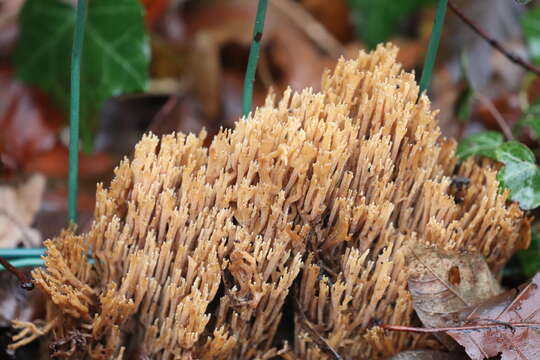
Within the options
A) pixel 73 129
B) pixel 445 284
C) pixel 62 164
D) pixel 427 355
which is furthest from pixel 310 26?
pixel 427 355

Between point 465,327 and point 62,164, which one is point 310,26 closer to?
point 62,164

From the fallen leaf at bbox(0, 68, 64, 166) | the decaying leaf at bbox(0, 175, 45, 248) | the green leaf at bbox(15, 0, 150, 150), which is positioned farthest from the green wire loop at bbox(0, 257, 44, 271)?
the fallen leaf at bbox(0, 68, 64, 166)

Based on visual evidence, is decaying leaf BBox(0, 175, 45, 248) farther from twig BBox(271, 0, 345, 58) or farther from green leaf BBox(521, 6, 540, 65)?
green leaf BBox(521, 6, 540, 65)

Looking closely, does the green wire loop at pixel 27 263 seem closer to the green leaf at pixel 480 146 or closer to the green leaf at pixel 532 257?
the green leaf at pixel 480 146

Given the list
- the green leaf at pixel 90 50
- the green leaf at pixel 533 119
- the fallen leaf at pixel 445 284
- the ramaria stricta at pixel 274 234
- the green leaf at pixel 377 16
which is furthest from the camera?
the green leaf at pixel 377 16

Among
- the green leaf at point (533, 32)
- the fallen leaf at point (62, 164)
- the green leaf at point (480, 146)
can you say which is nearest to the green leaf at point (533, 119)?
the green leaf at point (480, 146)

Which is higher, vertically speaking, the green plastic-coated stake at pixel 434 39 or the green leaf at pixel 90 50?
the green leaf at pixel 90 50
